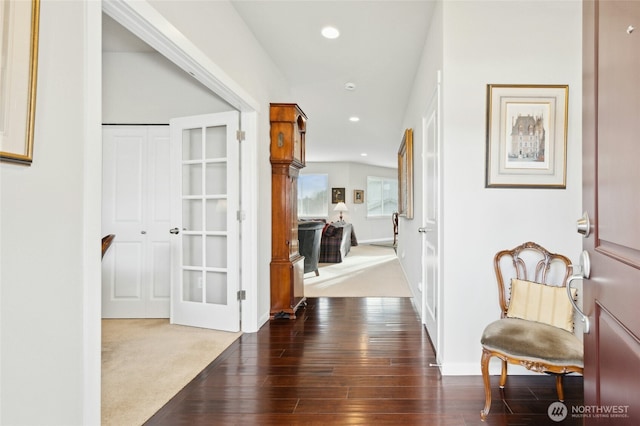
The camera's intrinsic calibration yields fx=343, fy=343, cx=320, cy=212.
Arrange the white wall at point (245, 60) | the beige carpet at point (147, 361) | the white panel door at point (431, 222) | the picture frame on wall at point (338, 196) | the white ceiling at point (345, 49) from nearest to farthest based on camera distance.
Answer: the beige carpet at point (147, 361) → the white wall at point (245, 60) → the white panel door at point (431, 222) → the white ceiling at point (345, 49) → the picture frame on wall at point (338, 196)

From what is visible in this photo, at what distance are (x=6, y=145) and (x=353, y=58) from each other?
328cm

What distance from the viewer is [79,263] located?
4.36 ft

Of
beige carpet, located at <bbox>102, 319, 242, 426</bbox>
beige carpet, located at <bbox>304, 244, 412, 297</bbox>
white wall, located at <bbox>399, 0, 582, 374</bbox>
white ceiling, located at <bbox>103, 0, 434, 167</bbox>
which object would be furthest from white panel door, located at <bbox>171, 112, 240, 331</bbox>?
white wall, located at <bbox>399, 0, 582, 374</bbox>

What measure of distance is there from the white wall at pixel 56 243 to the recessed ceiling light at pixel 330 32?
2.13m

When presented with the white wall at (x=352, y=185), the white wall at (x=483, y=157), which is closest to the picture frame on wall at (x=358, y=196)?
the white wall at (x=352, y=185)

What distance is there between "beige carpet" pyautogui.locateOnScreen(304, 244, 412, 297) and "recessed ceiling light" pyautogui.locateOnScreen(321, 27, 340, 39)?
3.07 m

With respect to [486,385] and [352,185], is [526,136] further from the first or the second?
[352,185]

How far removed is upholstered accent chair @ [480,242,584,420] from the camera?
5.67ft

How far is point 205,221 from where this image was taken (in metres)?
3.35

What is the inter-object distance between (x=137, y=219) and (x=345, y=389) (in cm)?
275

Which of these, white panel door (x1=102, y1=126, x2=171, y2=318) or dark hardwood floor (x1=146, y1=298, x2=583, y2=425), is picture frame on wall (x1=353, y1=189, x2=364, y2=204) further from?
dark hardwood floor (x1=146, y1=298, x2=583, y2=425)

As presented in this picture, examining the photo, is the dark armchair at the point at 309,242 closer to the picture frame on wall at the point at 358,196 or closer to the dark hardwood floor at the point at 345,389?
the dark hardwood floor at the point at 345,389

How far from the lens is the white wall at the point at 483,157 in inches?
90.4

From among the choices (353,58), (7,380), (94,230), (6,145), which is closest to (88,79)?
(6,145)
